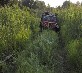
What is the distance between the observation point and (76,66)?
29.3 feet

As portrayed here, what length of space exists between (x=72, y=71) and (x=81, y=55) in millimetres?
719

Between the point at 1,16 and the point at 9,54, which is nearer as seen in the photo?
the point at 9,54

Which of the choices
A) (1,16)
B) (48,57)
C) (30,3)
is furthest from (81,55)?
(30,3)

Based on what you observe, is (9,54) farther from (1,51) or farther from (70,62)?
(70,62)

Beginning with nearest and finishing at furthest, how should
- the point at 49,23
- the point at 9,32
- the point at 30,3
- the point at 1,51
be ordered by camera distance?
the point at 1,51
the point at 9,32
the point at 49,23
the point at 30,3

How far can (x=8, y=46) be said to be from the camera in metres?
9.43

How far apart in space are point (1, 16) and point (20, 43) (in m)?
4.05

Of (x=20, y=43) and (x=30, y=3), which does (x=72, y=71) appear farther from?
(x=30, y=3)

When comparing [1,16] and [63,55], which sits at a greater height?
[1,16]

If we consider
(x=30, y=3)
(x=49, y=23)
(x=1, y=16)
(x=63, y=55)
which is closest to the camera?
(x=63, y=55)

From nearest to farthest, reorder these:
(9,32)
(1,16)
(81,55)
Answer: (81,55)
(9,32)
(1,16)

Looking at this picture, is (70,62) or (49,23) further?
(49,23)

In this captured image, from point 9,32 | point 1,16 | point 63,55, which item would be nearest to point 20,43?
point 9,32

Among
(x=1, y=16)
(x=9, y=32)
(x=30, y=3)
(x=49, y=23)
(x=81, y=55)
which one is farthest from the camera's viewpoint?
A: (x=30, y=3)
